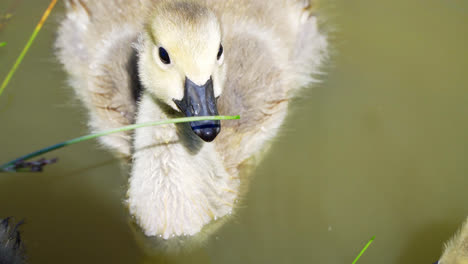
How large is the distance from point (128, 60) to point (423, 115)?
1.71 meters

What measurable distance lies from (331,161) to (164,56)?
1.24 m

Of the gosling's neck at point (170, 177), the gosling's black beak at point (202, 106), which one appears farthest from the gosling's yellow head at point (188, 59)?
the gosling's neck at point (170, 177)

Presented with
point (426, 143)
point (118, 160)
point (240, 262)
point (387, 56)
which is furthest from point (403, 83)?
point (118, 160)

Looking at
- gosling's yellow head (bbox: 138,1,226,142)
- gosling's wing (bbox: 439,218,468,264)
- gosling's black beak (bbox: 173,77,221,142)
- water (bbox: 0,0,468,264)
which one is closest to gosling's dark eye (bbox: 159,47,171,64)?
gosling's yellow head (bbox: 138,1,226,142)

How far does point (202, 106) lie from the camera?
7.50ft

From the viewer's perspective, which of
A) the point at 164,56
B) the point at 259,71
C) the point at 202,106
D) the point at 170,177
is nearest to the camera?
the point at 202,106

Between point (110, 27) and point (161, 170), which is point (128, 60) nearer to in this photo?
point (110, 27)

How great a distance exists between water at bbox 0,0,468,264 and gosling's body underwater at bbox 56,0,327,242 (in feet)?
0.46

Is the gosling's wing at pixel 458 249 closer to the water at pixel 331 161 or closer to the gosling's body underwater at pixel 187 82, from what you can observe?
the water at pixel 331 161

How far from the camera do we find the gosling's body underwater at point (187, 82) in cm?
237

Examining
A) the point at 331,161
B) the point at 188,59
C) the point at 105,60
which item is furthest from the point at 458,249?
the point at 105,60

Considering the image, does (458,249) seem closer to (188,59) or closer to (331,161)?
(331,161)

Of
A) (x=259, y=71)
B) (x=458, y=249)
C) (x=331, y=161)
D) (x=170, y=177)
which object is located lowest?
(x=458, y=249)

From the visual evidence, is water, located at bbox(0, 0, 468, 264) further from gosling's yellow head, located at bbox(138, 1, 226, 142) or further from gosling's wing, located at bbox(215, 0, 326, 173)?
gosling's yellow head, located at bbox(138, 1, 226, 142)
